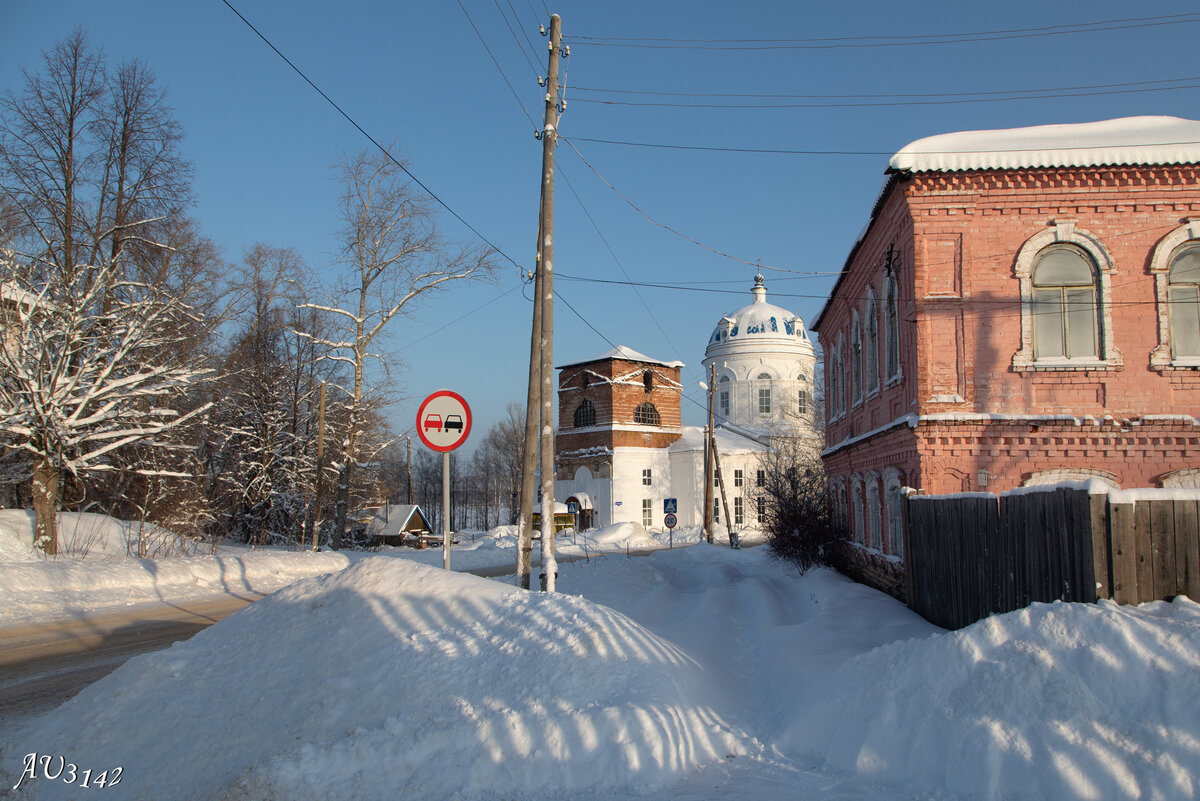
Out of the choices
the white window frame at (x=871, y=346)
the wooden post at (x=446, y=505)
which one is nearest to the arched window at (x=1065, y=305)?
the white window frame at (x=871, y=346)

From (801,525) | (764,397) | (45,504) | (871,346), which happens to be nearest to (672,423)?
(764,397)

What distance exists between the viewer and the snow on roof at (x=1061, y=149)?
40.3ft

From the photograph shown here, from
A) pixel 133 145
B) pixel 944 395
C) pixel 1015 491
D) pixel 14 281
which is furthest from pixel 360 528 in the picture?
pixel 1015 491

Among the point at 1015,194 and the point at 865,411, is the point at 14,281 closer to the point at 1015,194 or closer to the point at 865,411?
the point at 865,411

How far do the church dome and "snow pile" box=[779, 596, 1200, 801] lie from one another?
4759cm

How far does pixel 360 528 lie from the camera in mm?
36500

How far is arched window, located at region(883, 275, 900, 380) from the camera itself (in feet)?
46.3

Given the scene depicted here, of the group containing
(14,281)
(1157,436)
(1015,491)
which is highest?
(14,281)

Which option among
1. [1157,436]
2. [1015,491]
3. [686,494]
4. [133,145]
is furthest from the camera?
[686,494]

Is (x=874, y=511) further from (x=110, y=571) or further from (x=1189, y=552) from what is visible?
(x=110, y=571)

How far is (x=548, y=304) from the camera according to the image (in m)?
11.5

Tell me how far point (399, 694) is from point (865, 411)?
13800mm

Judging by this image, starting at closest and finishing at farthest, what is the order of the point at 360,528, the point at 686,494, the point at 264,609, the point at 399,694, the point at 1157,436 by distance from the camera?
the point at 399,694 → the point at 264,609 → the point at 1157,436 → the point at 360,528 → the point at 686,494

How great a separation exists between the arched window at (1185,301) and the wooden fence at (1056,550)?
17.8 ft
